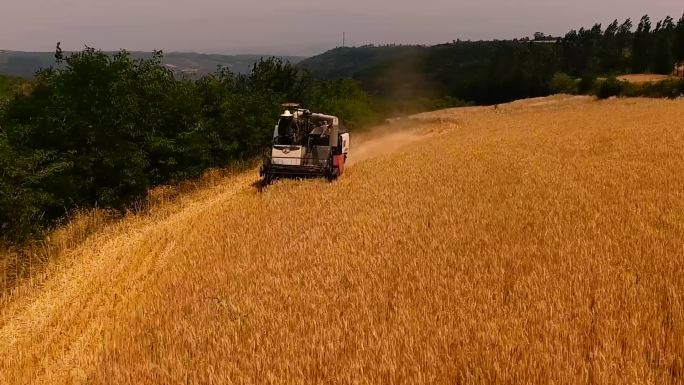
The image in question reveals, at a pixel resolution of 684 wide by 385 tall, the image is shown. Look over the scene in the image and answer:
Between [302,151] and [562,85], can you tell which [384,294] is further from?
[562,85]

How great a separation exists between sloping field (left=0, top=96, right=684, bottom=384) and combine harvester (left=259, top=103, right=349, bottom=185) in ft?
13.1

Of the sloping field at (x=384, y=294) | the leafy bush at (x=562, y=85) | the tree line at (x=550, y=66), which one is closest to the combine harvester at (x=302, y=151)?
the sloping field at (x=384, y=294)

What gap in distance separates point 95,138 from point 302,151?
6.81 m

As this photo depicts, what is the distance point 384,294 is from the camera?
6316 mm

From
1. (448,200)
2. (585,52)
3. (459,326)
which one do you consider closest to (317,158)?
(448,200)

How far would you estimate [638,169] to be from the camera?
14.5 metres

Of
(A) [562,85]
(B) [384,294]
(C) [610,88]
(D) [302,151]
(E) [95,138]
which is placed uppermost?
(A) [562,85]

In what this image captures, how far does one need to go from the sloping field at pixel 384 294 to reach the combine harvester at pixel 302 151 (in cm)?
400

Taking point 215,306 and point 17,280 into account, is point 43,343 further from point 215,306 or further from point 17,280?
point 17,280

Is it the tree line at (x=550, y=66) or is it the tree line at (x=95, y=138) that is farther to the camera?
the tree line at (x=550, y=66)

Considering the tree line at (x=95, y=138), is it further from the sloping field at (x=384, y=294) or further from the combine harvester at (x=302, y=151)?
the combine harvester at (x=302, y=151)

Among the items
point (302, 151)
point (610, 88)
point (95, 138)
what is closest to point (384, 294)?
point (302, 151)

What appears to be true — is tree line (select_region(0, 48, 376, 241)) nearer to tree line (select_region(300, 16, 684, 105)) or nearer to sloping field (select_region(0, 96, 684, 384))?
sloping field (select_region(0, 96, 684, 384))

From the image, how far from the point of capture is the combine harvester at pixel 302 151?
17391 millimetres
